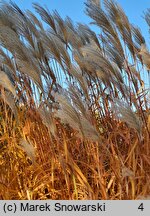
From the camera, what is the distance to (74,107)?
2.43m

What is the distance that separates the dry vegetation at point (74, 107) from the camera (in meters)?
2.47

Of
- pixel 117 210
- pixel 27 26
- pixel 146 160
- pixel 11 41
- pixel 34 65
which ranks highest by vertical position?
pixel 27 26

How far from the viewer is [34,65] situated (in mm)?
2590

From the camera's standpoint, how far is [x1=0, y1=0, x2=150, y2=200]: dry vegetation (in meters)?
2.47

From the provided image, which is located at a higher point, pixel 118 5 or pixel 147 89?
pixel 118 5

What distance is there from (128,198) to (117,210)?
95 mm

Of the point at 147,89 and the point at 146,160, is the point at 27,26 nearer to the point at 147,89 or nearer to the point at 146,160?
the point at 147,89

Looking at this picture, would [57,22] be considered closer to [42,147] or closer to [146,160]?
[42,147]

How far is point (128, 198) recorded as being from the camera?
7.49ft

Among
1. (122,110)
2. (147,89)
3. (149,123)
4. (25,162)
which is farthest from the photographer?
(147,89)

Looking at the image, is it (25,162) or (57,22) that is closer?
(25,162)

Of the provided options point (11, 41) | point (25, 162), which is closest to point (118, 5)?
point (11, 41)

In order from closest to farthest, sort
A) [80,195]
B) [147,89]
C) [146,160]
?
1. [146,160]
2. [80,195]
3. [147,89]

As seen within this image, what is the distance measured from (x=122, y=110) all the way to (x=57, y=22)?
1499mm
